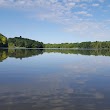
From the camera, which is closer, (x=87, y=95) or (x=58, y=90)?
(x=87, y=95)

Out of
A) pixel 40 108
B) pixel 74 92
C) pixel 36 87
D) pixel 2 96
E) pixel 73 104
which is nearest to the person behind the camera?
pixel 40 108

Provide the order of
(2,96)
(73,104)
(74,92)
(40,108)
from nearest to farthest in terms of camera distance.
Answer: (40,108), (73,104), (2,96), (74,92)

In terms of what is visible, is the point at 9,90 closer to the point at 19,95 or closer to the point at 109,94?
the point at 19,95

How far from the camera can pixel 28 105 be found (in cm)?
1318

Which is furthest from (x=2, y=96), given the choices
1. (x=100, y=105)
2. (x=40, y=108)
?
(x=100, y=105)

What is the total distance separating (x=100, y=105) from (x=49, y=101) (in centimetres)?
288

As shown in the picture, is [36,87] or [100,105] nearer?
[100,105]

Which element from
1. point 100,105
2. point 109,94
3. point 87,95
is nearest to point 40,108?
point 100,105

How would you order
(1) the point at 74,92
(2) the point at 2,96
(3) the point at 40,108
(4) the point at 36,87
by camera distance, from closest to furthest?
(3) the point at 40,108 → (2) the point at 2,96 → (1) the point at 74,92 → (4) the point at 36,87

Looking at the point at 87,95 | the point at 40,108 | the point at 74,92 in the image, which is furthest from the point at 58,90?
the point at 40,108

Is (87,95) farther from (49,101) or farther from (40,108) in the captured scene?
(40,108)

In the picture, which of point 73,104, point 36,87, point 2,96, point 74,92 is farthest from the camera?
point 36,87

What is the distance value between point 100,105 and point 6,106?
16.5ft

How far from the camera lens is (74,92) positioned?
16688 mm
